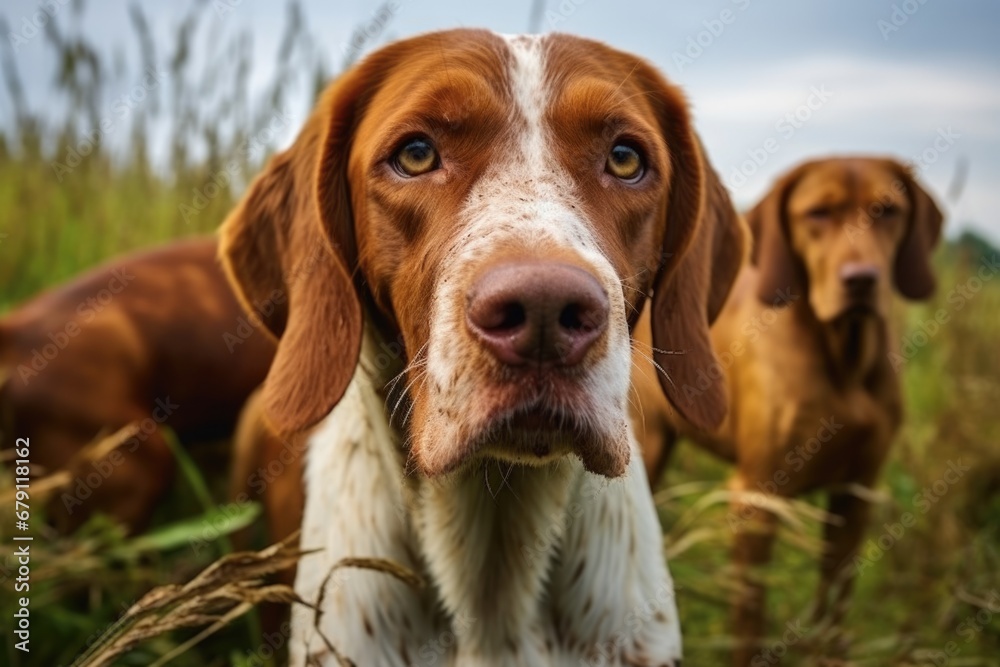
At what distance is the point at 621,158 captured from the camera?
6.56ft

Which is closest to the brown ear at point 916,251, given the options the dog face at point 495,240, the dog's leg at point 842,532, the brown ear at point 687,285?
the dog's leg at point 842,532

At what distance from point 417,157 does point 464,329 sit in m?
0.47

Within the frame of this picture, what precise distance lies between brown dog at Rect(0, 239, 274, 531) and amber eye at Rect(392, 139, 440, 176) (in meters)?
1.62

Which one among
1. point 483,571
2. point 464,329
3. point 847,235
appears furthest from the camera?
point 847,235

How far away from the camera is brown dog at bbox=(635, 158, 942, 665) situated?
12.5ft

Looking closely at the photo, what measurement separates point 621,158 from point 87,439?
6.90 feet

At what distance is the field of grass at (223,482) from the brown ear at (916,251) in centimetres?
44

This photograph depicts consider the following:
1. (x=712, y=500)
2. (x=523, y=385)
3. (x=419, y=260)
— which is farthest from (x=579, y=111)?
(x=712, y=500)

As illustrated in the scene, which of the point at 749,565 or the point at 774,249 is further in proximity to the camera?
the point at 774,249

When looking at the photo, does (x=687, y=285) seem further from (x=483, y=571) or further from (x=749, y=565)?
(x=749, y=565)

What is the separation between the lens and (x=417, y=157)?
1959 mm

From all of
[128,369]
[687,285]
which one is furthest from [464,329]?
[128,369]

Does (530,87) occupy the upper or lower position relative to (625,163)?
upper

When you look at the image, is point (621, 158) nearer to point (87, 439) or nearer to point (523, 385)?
point (523, 385)
